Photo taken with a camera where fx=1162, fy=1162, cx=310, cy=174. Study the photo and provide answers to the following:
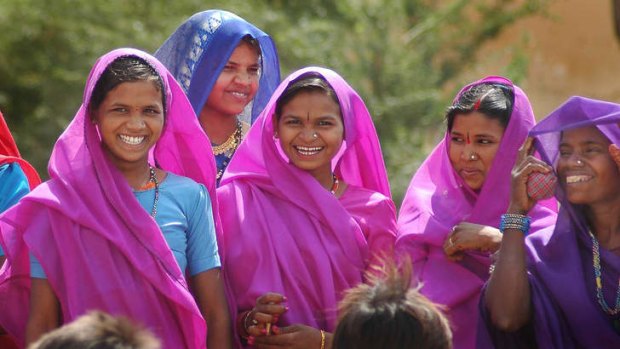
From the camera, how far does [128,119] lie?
412 cm

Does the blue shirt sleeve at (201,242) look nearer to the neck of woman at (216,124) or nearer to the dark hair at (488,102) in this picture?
the neck of woman at (216,124)

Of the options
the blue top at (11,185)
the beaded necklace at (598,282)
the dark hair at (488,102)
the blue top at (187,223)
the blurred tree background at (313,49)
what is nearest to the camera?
the beaded necklace at (598,282)

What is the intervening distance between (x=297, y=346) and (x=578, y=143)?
121 cm

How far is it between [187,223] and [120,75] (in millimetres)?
578

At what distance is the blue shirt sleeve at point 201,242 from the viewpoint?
411 centimetres

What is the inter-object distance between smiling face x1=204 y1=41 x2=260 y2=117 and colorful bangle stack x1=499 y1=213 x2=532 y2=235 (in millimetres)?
1522

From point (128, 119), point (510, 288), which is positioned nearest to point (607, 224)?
point (510, 288)

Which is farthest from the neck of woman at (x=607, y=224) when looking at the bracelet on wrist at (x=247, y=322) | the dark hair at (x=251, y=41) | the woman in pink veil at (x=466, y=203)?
the dark hair at (x=251, y=41)

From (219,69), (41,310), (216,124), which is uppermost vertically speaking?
(219,69)

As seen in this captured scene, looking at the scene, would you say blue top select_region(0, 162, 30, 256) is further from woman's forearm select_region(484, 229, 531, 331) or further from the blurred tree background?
the blurred tree background

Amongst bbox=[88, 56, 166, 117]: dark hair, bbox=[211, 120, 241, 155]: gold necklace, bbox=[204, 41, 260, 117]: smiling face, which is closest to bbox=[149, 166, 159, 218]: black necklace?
bbox=[88, 56, 166, 117]: dark hair

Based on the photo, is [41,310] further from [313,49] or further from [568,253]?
[313,49]

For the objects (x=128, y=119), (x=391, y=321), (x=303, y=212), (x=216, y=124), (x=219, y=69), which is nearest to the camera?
(x=391, y=321)

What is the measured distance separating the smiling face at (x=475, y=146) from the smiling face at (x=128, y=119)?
3.96 feet
